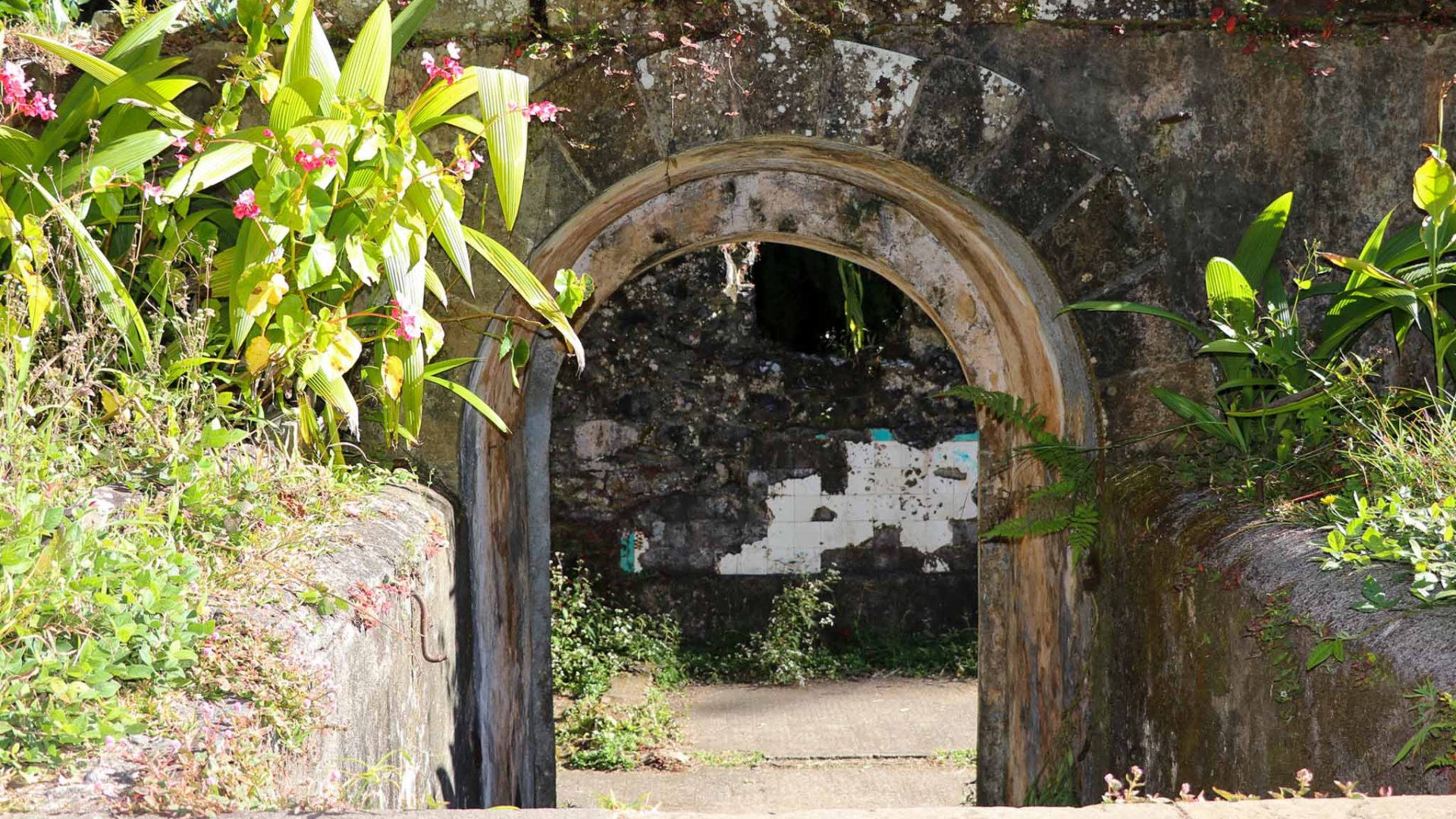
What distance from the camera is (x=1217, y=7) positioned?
3.21 metres

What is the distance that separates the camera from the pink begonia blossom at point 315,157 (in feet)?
8.00

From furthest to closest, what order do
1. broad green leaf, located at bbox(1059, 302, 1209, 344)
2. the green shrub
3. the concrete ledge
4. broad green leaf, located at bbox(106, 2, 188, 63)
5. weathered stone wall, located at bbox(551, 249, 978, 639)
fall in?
weathered stone wall, located at bbox(551, 249, 978, 639), the green shrub, broad green leaf, located at bbox(1059, 302, 1209, 344), broad green leaf, located at bbox(106, 2, 188, 63), the concrete ledge

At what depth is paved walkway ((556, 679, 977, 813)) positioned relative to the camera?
17.1 ft

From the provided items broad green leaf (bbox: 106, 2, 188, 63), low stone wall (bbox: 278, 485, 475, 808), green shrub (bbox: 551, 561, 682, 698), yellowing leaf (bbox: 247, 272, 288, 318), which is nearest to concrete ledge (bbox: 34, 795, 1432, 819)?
low stone wall (bbox: 278, 485, 475, 808)

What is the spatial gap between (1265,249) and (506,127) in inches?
72.9

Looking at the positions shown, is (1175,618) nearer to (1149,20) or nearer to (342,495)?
(1149,20)

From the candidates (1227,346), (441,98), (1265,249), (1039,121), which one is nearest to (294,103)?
(441,98)

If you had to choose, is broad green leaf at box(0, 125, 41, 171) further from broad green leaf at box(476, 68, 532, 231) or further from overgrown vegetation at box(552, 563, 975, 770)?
overgrown vegetation at box(552, 563, 975, 770)

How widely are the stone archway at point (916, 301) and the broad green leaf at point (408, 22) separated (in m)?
0.69

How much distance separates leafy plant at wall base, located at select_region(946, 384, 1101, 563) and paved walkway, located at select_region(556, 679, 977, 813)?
1821mm

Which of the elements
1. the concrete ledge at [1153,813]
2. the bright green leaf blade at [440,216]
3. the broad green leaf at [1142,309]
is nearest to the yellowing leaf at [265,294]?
the bright green leaf blade at [440,216]

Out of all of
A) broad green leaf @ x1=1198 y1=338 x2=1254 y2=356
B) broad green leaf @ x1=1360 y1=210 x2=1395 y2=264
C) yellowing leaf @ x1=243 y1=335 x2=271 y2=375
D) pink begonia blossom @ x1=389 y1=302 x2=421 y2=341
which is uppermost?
broad green leaf @ x1=1360 y1=210 x2=1395 y2=264

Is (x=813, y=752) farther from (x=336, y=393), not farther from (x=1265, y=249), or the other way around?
(x=336, y=393)

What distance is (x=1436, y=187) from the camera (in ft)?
8.76
